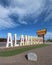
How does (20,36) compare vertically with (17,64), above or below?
above

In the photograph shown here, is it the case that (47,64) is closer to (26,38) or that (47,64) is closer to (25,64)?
(25,64)

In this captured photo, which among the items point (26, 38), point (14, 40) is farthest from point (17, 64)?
point (26, 38)

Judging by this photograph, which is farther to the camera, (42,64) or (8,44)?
(8,44)

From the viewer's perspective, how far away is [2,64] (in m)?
10.2

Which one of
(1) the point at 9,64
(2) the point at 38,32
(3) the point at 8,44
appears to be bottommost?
(1) the point at 9,64

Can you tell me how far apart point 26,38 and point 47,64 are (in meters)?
17.3

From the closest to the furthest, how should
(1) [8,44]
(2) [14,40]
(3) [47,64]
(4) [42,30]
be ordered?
(3) [47,64]
(1) [8,44]
(2) [14,40]
(4) [42,30]

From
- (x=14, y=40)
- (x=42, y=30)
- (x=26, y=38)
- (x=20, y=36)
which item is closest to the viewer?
(x=14, y=40)

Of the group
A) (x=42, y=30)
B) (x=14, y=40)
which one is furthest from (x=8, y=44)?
(x=42, y=30)

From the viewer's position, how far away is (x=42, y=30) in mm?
48594

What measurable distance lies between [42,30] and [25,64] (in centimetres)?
3892

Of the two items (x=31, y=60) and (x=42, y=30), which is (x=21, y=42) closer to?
(x=31, y=60)

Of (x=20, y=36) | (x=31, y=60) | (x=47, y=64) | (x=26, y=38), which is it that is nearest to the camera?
(x=47, y=64)

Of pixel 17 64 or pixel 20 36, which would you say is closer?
pixel 17 64
